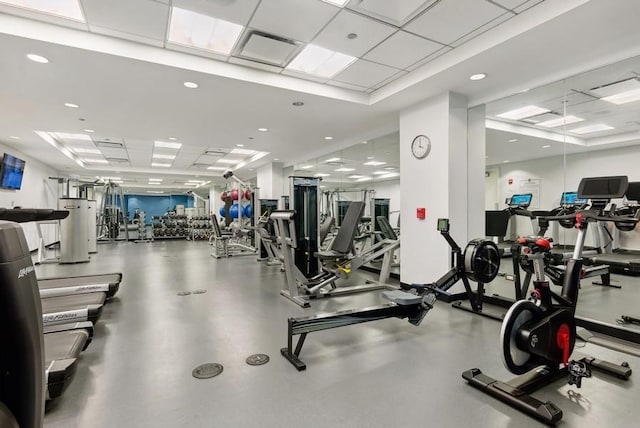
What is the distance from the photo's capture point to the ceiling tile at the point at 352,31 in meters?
3.03

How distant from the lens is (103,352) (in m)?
2.87

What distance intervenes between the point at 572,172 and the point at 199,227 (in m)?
13.4

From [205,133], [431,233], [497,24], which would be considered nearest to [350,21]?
[497,24]

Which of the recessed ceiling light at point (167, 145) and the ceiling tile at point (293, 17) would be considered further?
the recessed ceiling light at point (167, 145)

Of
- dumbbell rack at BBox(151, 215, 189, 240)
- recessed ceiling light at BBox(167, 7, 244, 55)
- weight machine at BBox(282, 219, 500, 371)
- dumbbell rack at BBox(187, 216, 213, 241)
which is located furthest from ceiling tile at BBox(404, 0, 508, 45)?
dumbbell rack at BBox(151, 215, 189, 240)

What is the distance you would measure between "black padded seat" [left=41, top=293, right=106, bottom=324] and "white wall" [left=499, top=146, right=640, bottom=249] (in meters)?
5.25

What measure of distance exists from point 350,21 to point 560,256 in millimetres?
3114

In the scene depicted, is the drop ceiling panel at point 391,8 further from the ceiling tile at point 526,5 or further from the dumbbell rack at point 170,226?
the dumbbell rack at point 170,226

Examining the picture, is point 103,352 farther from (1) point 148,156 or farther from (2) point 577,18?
(1) point 148,156

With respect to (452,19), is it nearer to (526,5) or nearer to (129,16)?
(526,5)

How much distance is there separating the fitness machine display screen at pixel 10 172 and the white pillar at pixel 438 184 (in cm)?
641

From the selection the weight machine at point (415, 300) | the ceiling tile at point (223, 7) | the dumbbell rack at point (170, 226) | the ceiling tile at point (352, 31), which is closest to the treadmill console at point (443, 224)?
the weight machine at point (415, 300)

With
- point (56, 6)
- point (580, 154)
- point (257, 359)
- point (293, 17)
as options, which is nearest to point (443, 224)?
point (580, 154)

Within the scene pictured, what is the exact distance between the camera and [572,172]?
3643mm
